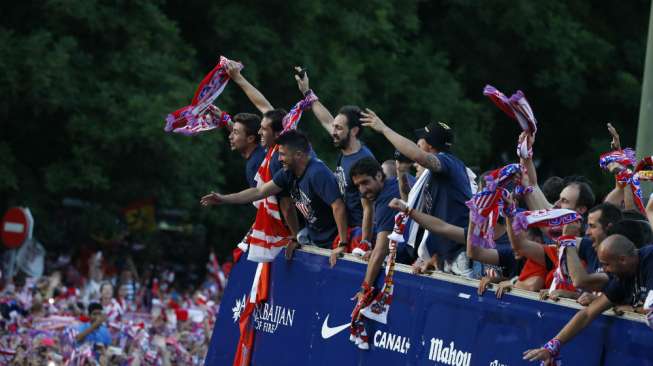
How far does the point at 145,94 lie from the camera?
73.8ft

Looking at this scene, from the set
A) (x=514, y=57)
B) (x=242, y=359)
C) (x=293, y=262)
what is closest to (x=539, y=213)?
(x=293, y=262)

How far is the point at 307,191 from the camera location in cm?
1020

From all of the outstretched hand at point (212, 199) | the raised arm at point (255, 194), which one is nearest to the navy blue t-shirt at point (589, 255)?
the outstretched hand at point (212, 199)

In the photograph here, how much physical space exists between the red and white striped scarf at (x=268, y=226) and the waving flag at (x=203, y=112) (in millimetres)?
1215

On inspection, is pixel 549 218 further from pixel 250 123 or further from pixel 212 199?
pixel 250 123

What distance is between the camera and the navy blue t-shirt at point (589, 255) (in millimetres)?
7613

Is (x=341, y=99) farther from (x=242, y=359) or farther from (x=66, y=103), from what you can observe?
(x=242, y=359)

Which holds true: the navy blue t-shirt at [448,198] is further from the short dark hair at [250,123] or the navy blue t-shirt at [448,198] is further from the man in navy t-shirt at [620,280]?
the short dark hair at [250,123]

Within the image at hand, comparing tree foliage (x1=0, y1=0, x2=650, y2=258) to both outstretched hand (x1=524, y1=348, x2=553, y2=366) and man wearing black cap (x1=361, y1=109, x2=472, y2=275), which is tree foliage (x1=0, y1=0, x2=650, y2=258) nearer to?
man wearing black cap (x1=361, y1=109, x2=472, y2=275)

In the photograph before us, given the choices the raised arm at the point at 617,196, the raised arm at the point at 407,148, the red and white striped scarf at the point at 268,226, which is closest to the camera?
the raised arm at the point at 407,148

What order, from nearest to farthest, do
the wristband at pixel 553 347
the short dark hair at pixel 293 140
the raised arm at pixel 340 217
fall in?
the wristband at pixel 553 347
the raised arm at pixel 340 217
the short dark hair at pixel 293 140

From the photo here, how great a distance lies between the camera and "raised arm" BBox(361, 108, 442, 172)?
859 cm

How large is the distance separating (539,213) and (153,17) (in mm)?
16169

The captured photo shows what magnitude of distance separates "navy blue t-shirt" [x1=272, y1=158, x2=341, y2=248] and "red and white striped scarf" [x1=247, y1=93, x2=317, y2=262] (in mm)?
238
